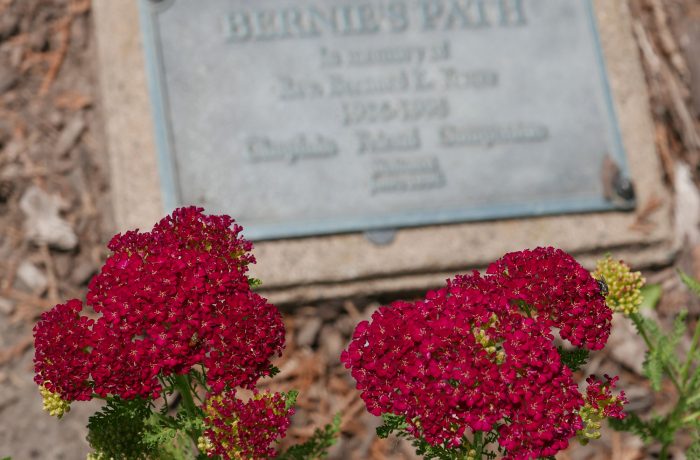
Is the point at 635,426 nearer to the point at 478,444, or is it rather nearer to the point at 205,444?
the point at 478,444

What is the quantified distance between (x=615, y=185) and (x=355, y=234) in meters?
1.14

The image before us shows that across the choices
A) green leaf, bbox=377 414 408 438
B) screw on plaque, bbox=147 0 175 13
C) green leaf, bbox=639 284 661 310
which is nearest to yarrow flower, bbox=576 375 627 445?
green leaf, bbox=377 414 408 438

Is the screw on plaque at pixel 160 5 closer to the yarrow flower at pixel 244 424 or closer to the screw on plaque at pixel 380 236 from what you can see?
the screw on plaque at pixel 380 236

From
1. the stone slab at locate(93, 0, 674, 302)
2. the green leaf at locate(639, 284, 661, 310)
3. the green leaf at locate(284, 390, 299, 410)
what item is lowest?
the green leaf at locate(284, 390, 299, 410)

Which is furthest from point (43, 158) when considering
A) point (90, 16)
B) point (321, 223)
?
point (321, 223)

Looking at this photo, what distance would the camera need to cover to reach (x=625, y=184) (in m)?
3.73

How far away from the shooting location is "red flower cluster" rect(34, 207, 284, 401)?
1.61m

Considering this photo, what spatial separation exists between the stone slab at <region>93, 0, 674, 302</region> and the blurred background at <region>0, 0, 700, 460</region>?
0.41 ft

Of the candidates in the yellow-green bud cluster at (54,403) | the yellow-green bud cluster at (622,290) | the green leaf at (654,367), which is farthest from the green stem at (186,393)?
the green leaf at (654,367)

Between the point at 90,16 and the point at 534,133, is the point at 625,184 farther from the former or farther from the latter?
the point at 90,16

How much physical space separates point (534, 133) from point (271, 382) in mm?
1522

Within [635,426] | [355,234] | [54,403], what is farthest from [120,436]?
[355,234]

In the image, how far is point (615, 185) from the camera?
3746mm

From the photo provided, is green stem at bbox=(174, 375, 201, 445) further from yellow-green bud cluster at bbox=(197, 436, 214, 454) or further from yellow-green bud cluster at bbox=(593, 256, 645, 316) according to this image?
yellow-green bud cluster at bbox=(593, 256, 645, 316)
